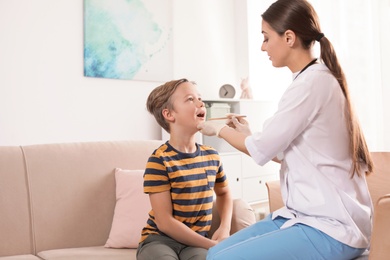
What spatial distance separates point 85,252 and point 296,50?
1152 millimetres

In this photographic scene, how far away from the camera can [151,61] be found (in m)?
4.09

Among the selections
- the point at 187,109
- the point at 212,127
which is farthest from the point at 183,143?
the point at 212,127

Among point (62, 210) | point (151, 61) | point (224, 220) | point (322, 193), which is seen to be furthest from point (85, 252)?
point (151, 61)

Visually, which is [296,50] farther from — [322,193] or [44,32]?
[44,32]

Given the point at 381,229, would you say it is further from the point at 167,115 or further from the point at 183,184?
the point at 167,115

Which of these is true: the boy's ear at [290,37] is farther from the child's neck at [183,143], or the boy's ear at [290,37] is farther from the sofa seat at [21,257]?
the sofa seat at [21,257]

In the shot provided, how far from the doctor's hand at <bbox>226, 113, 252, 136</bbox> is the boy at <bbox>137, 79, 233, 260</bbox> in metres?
0.18

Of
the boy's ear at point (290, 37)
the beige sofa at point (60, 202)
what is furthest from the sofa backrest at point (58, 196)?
the boy's ear at point (290, 37)

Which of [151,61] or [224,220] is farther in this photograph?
[151,61]

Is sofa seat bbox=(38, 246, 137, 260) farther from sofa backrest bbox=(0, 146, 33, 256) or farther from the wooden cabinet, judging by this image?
the wooden cabinet

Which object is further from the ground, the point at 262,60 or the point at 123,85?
the point at 262,60

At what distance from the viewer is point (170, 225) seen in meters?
1.78

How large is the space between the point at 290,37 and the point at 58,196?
123 centimetres

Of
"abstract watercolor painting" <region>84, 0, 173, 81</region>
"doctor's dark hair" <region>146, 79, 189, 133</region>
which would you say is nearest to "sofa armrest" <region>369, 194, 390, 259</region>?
"doctor's dark hair" <region>146, 79, 189, 133</region>
